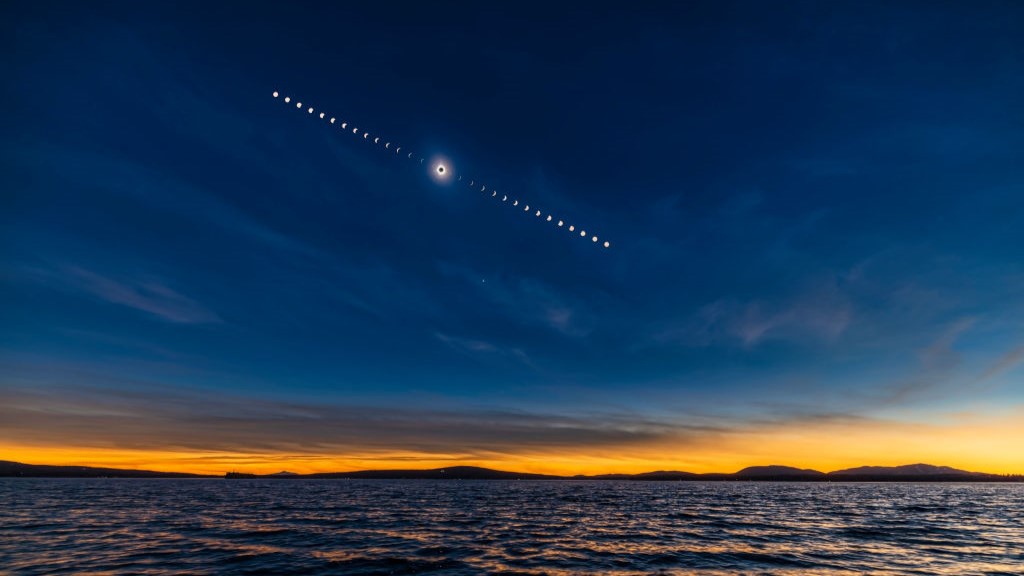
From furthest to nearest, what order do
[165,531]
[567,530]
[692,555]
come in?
[567,530] → [165,531] → [692,555]

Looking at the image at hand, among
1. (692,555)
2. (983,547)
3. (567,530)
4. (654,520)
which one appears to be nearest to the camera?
(692,555)

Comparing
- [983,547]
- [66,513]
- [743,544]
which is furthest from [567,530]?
[66,513]

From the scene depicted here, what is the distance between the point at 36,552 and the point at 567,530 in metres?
38.5

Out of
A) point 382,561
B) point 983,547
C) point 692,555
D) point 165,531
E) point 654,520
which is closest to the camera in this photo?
point 382,561

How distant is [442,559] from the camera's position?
31.6 metres

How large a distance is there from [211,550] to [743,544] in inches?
1502

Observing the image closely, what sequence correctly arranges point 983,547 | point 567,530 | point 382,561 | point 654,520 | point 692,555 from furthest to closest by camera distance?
point 654,520, point 567,530, point 983,547, point 692,555, point 382,561

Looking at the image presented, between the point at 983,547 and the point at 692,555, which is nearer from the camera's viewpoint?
the point at 692,555

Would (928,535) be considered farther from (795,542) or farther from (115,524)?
(115,524)

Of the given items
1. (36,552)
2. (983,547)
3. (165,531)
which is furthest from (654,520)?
(36,552)

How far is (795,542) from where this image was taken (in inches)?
1551

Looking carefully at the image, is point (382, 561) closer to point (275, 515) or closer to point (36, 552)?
point (36, 552)

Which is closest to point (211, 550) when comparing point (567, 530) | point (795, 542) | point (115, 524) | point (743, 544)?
point (115, 524)

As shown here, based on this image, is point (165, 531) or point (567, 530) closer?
point (165, 531)
